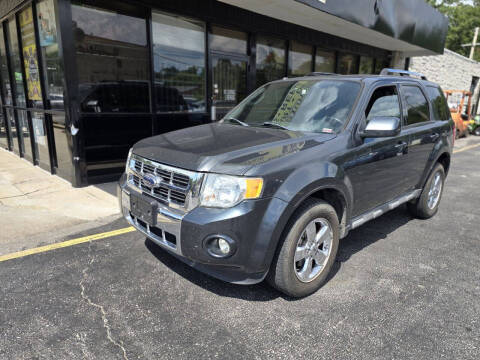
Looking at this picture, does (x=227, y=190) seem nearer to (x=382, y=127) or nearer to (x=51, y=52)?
(x=382, y=127)

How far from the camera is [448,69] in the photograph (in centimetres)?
1939

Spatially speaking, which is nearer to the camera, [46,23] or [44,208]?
[44,208]

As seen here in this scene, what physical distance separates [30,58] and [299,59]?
7097mm

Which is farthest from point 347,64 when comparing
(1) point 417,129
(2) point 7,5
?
(2) point 7,5

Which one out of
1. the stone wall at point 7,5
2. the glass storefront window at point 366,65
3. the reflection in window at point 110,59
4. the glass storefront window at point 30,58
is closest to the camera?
the reflection in window at point 110,59

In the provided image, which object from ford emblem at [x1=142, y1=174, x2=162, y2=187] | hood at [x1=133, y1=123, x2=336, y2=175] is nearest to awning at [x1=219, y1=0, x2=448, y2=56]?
hood at [x1=133, y1=123, x2=336, y2=175]

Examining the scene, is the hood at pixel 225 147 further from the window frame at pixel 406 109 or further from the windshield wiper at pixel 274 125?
the window frame at pixel 406 109

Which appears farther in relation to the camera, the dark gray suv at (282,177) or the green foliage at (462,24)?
the green foliage at (462,24)

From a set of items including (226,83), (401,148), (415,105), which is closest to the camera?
(401,148)

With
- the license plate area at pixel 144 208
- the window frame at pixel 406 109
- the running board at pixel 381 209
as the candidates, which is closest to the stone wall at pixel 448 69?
the window frame at pixel 406 109

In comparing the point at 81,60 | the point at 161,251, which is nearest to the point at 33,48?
the point at 81,60

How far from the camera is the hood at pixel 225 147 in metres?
2.45

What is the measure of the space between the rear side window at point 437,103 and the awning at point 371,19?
3.75m

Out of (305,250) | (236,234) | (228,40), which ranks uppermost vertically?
(228,40)
